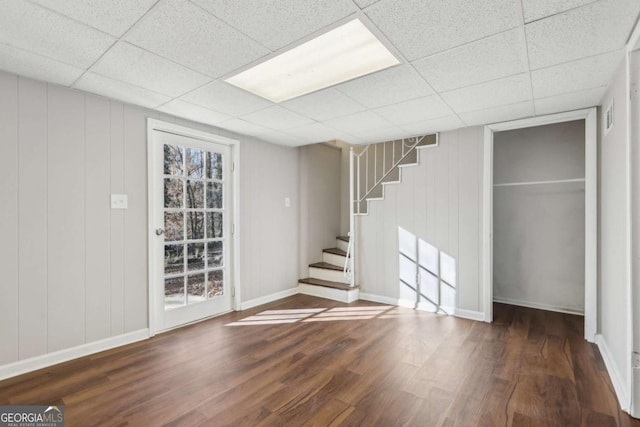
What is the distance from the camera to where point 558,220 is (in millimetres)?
3857

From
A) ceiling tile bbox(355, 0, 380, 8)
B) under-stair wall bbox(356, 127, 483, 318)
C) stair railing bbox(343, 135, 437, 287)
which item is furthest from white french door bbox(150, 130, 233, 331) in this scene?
ceiling tile bbox(355, 0, 380, 8)

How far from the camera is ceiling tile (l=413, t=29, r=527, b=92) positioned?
188cm

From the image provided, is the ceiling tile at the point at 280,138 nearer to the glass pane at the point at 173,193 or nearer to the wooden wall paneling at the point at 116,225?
the glass pane at the point at 173,193

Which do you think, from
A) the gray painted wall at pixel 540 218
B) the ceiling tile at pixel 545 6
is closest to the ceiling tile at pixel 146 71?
the ceiling tile at pixel 545 6

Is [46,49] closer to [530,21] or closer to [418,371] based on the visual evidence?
[530,21]

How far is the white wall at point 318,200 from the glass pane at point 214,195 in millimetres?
1472

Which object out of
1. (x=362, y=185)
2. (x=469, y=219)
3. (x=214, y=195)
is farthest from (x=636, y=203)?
(x=214, y=195)

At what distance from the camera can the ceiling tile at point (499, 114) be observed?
2.97m

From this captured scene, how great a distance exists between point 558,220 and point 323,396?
3.65 meters

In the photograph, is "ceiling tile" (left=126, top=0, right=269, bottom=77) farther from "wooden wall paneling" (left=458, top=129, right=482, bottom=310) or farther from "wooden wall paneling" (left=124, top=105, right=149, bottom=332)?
"wooden wall paneling" (left=458, top=129, right=482, bottom=310)

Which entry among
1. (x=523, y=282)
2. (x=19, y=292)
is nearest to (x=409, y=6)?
(x=19, y=292)

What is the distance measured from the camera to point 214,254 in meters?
3.74

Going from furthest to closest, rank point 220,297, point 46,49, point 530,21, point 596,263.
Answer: point 220,297
point 596,263
point 46,49
point 530,21

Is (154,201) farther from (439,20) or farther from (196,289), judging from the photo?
(439,20)
